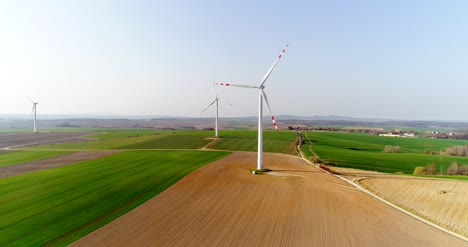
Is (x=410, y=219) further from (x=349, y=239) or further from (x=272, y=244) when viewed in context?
(x=272, y=244)

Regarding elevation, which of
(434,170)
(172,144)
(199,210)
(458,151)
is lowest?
(434,170)

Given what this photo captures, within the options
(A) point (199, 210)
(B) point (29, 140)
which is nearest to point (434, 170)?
(A) point (199, 210)

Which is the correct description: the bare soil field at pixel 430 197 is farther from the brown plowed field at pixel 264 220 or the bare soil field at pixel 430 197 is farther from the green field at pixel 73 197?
the green field at pixel 73 197

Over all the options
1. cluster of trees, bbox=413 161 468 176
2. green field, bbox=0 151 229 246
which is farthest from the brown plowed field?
cluster of trees, bbox=413 161 468 176

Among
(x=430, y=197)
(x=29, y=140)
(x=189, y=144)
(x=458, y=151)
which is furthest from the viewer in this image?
(x=29, y=140)

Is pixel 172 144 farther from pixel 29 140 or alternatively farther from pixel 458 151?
pixel 458 151
